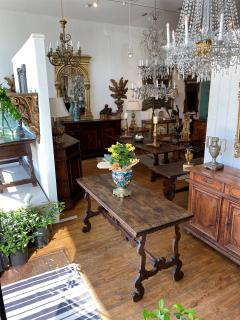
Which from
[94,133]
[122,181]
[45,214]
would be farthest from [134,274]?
[94,133]

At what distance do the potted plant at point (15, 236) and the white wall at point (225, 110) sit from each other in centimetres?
246

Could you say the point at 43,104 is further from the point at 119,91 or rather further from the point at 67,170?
the point at 119,91

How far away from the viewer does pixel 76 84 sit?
6.27 metres

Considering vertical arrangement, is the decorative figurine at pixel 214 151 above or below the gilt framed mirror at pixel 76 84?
below

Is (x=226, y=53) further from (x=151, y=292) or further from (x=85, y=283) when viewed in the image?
(x=85, y=283)

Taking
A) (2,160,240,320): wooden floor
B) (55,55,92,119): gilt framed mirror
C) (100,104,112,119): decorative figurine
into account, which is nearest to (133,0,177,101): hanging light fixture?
(100,104,112,119): decorative figurine

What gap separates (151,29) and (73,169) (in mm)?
4416

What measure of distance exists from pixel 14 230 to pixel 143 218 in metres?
1.42

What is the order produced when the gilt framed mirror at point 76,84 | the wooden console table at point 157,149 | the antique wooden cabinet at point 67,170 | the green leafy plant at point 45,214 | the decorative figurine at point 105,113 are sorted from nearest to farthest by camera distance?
1. the green leafy plant at point 45,214
2. the antique wooden cabinet at point 67,170
3. the wooden console table at point 157,149
4. the gilt framed mirror at point 76,84
5. the decorative figurine at point 105,113

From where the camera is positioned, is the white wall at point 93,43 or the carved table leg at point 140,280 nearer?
the carved table leg at point 140,280

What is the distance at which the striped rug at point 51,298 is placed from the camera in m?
2.08

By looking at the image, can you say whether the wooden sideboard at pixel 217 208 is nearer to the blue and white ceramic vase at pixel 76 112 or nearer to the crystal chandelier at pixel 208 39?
the crystal chandelier at pixel 208 39

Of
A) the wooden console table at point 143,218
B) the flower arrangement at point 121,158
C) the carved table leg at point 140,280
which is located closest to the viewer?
the wooden console table at point 143,218

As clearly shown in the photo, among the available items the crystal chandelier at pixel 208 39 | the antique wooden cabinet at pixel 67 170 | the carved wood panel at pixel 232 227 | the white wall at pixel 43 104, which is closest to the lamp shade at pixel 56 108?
the white wall at pixel 43 104
